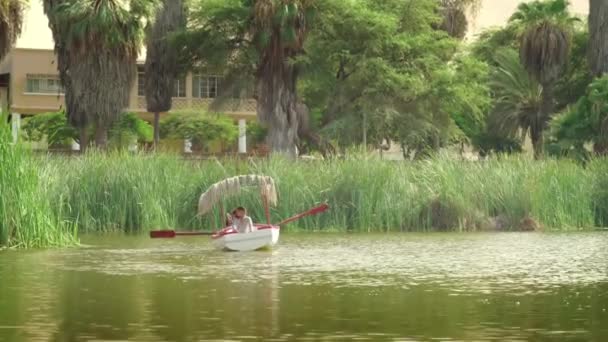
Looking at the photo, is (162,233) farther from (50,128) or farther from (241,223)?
(50,128)

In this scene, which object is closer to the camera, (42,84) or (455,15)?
(455,15)

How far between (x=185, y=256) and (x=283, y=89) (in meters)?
33.7

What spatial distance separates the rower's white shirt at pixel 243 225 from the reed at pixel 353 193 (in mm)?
6597

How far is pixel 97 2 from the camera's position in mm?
57281

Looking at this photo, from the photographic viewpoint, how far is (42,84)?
308 ft

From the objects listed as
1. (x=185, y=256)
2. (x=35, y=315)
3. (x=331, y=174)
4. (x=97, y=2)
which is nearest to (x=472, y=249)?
(x=185, y=256)

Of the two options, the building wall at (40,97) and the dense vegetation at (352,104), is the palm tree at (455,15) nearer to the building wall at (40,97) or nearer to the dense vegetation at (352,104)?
the dense vegetation at (352,104)

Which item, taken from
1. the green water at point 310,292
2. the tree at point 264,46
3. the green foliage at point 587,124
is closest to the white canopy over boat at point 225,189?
the green water at point 310,292

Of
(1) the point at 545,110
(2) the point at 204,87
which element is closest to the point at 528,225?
(1) the point at 545,110

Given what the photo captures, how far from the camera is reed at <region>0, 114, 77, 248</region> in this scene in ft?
92.9

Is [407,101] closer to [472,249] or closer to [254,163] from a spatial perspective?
[254,163]

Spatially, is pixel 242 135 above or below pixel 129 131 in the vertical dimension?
above

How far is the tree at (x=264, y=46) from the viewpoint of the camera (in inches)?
2366

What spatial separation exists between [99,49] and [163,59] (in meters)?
9.33
